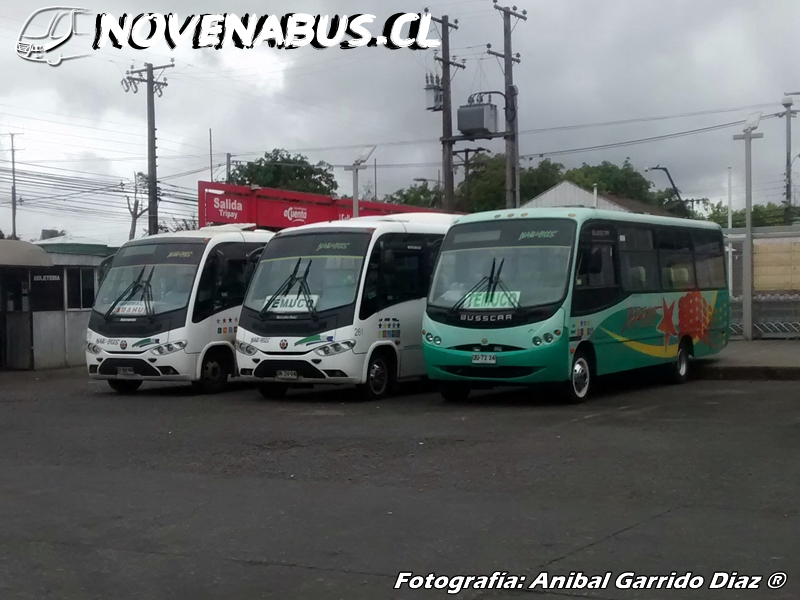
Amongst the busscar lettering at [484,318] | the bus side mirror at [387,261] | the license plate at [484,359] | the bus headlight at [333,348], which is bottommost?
the license plate at [484,359]

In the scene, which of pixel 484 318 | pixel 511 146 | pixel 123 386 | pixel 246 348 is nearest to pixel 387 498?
pixel 484 318

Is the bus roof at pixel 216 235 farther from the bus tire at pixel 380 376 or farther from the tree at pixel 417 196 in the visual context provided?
the tree at pixel 417 196

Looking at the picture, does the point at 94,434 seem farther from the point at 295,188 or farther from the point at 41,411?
the point at 295,188

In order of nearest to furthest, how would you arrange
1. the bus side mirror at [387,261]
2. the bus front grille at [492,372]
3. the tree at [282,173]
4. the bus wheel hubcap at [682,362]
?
1. the bus front grille at [492,372]
2. the bus side mirror at [387,261]
3. the bus wheel hubcap at [682,362]
4. the tree at [282,173]

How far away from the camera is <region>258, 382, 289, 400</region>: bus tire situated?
17.0 meters

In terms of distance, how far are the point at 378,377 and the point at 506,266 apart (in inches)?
107

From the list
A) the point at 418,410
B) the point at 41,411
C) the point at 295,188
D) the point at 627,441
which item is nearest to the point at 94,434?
the point at 41,411

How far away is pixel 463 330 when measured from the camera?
14859 millimetres

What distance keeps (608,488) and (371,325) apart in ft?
25.6

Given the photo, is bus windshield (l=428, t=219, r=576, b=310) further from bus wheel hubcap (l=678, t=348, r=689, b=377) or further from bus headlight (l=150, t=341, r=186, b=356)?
bus wheel hubcap (l=678, t=348, r=689, b=377)

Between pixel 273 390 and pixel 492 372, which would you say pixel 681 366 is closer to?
pixel 492 372

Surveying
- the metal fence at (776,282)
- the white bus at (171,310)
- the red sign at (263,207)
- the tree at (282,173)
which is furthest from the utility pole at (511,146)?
the tree at (282,173)

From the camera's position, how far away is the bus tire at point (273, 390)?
55.7ft

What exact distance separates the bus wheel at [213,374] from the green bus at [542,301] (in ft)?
13.8
